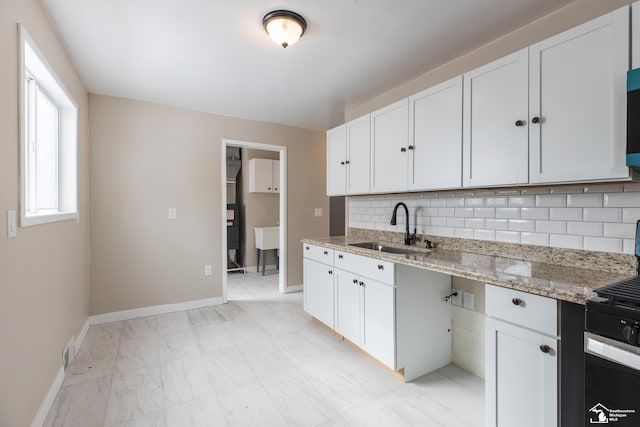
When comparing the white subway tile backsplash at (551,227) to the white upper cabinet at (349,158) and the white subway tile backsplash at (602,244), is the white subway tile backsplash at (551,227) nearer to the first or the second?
the white subway tile backsplash at (602,244)

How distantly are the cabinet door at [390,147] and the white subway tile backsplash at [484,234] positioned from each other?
2.01 ft

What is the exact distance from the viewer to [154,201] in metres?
3.43

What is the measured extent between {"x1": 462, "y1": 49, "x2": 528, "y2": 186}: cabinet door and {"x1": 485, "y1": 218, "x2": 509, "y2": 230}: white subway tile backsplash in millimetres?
358

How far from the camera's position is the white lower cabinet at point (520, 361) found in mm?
1216

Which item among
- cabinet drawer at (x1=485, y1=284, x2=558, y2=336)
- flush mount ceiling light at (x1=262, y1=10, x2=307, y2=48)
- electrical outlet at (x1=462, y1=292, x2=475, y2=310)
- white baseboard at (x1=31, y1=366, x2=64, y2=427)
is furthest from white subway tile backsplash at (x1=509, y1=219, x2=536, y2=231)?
white baseboard at (x1=31, y1=366, x2=64, y2=427)

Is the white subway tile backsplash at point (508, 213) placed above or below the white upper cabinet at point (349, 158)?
below

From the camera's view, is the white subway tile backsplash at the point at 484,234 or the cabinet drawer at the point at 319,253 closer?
the white subway tile backsplash at the point at 484,234

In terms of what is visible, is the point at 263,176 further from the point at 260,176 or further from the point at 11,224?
the point at 11,224

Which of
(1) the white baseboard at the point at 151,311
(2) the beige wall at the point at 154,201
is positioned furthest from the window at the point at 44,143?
(1) the white baseboard at the point at 151,311

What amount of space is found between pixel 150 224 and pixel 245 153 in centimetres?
300

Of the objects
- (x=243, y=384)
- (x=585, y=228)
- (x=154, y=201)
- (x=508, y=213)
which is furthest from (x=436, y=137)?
(x=154, y=201)

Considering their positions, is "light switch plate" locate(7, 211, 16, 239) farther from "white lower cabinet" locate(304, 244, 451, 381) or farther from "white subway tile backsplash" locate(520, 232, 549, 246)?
"white subway tile backsplash" locate(520, 232, 549, 246)

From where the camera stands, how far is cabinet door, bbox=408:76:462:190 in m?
2.01

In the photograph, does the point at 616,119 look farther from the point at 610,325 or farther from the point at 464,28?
the point at 464,28
